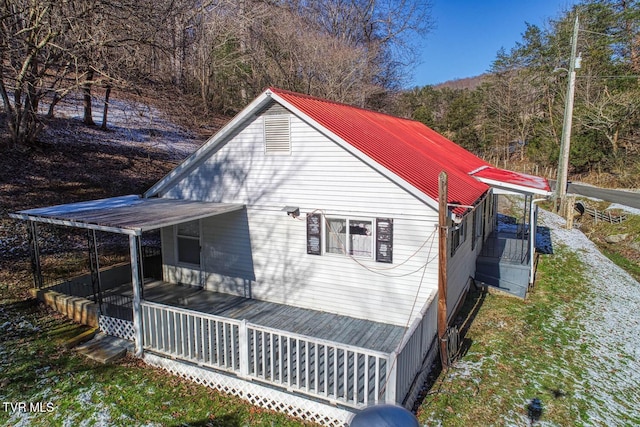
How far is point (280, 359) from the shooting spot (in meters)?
6.43

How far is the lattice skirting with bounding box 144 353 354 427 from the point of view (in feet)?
20.0

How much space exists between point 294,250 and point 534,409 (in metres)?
5.83

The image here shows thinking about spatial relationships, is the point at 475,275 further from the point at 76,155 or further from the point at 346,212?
the point at 76,155

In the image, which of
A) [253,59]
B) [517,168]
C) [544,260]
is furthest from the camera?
[517,168]

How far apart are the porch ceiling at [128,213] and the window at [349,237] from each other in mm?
2600

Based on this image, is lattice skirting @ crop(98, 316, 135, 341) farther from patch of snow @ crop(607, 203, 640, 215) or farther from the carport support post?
patch of snow @ crop(607, 203, 640, 215)

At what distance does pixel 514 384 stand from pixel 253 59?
27432 millimetres

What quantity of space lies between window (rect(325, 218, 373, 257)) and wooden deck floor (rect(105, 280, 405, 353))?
1586mm

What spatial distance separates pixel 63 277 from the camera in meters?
10.8

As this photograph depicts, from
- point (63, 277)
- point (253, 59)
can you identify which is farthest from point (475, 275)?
point (253, 59)

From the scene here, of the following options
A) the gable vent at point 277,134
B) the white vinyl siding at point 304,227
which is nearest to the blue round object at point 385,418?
the white vinyl siding at point 304,227

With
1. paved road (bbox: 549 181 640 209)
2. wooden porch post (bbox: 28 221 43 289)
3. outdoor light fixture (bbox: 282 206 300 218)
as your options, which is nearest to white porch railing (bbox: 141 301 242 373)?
outdoor light fixture (bbox: 282 206 300 218)

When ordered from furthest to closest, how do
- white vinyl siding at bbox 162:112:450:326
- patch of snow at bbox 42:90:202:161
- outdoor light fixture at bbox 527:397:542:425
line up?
patch of snow at bbox 42:90:202:161
white vinyl siding at bbox 162:112:450:326
outdoor light fixture at bbox 527:397:542:425

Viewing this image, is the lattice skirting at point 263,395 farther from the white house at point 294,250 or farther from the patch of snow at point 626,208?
the patch of snow at point 626,208
